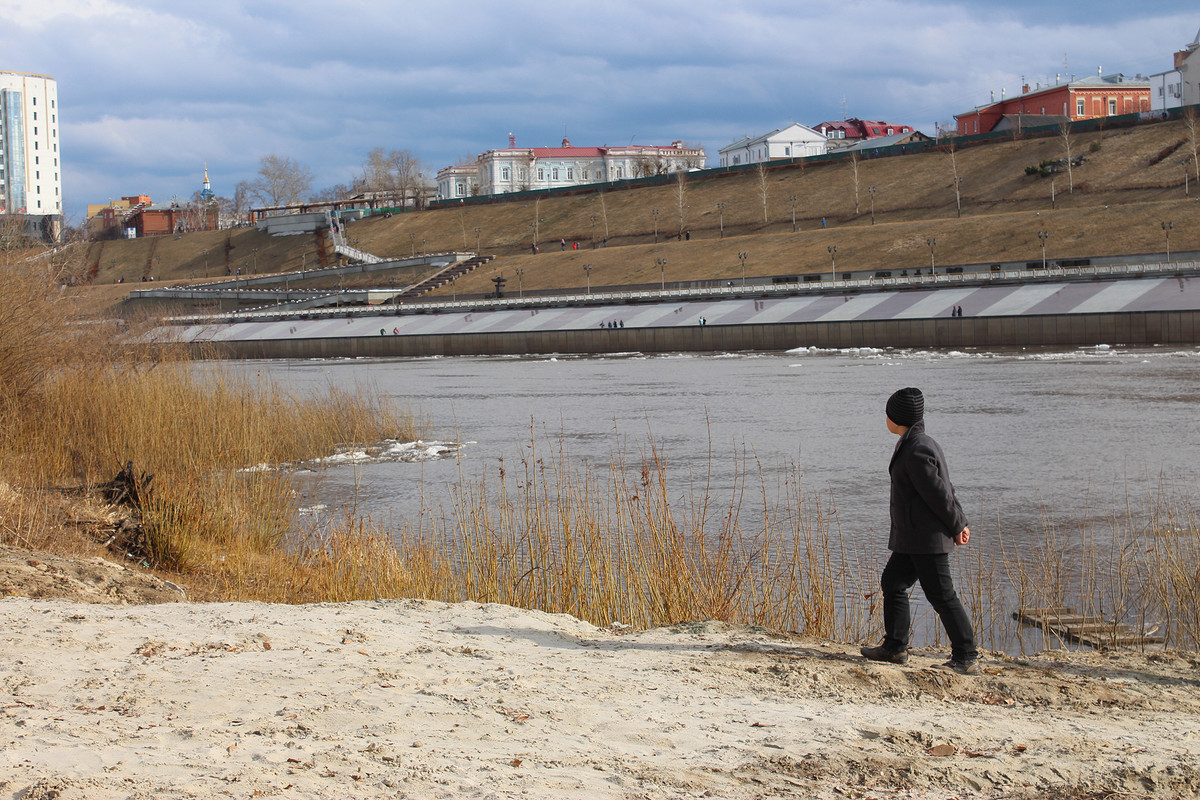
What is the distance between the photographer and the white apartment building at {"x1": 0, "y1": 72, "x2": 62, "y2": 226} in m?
136

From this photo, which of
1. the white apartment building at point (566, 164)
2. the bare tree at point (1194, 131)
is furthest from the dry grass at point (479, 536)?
the white apartment building at point (566, 164)

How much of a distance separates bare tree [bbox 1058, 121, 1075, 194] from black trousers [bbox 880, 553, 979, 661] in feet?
244

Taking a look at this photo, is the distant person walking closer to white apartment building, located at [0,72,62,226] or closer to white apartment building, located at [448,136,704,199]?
white apartment building, located at [448,136,704,199]

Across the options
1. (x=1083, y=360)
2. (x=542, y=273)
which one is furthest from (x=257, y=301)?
(x=1083, y=360)

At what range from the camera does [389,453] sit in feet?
59.8

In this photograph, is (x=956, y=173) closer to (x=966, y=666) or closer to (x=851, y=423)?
(x=851, y=423)

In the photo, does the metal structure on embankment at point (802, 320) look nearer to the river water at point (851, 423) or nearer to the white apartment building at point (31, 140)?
the river water at point (851, 423)

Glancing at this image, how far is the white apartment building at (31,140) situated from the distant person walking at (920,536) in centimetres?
14684

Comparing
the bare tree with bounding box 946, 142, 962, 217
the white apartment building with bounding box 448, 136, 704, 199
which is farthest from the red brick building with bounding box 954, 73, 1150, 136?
the white apartment building with bounding box 448, 136, 704, 199

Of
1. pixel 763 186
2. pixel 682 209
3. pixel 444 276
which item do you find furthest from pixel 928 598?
pixel 682 209

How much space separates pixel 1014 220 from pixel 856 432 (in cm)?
5078

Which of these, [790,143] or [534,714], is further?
[790,143]

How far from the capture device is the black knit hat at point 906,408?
5.54m

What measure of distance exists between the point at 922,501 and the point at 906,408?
49 cm
